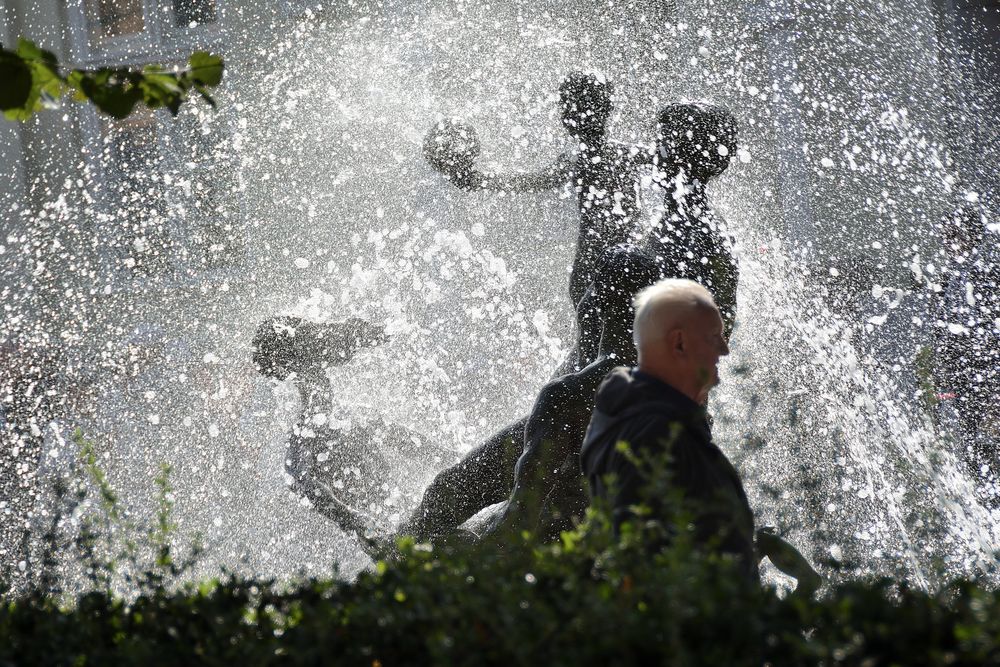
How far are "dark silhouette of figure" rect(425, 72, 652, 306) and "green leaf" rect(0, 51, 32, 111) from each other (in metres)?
2.23

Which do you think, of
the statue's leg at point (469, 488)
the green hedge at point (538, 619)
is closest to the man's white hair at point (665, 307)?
the green hedge at point (538, 619)

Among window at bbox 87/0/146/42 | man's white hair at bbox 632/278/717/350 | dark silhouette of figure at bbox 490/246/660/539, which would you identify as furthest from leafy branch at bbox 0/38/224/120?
window at bbox 87/0/146/42

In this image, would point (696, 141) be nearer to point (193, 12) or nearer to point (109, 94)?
point (109, 94)

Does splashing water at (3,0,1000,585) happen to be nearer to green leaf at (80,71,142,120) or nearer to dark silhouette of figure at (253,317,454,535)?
dark silhouette of figure at (253,317,454,535)

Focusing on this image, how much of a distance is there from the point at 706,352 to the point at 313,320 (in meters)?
2.62

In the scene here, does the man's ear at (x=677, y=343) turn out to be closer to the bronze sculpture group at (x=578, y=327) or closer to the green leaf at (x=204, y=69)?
the bronze sculpture group at (x=578, y=327)

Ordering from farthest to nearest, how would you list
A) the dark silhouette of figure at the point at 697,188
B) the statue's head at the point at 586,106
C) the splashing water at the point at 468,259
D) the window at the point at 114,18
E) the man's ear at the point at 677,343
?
the window at the point at 114,18
the splashing water at the point at 468,259
the statue's head at the point at 586,106
the dark silhouette of figure at the point at 697,188
the man's ear at the point at 677,343

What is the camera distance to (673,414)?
2771mm

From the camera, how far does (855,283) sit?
12.5 m

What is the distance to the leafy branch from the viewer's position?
266 centimetres

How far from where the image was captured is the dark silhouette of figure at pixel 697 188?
163 inches

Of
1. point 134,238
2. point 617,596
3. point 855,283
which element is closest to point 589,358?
point 617,596

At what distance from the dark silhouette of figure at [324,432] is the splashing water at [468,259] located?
35 cm

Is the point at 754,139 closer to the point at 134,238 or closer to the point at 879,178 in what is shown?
the point at 879,178
